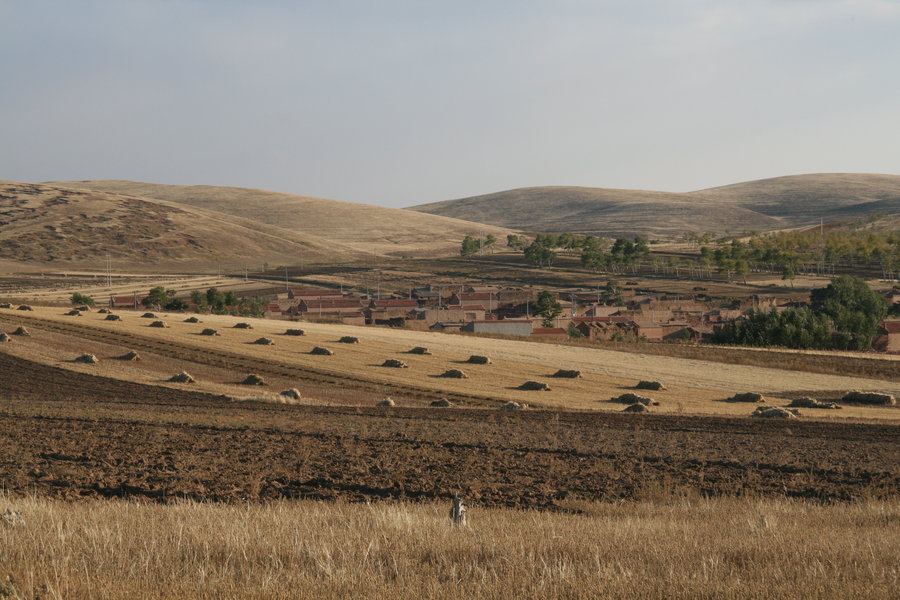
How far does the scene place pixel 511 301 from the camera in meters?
137

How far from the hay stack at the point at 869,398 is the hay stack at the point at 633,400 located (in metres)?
13.3

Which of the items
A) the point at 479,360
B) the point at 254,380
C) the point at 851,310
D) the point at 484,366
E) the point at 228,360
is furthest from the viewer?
the point at 851,310

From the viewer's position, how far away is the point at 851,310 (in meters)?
103

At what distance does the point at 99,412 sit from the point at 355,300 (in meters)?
97.8

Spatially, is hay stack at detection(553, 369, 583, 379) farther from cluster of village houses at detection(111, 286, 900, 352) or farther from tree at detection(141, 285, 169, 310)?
tree at detection(141, 285, 169, 310)

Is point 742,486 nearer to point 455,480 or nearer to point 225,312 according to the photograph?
point 455,480

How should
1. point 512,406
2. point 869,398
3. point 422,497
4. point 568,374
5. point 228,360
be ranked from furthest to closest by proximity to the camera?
1. point 568,374
2. point 228,360
3. point 869,398
4. point 512,406
5. point 422,497

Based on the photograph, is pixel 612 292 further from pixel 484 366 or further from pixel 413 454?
pixel 413 454

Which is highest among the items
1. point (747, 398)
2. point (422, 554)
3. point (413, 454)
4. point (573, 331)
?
point (422, 554)

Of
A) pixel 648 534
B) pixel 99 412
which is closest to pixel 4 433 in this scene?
pixel 99 412

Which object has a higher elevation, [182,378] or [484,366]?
[182,378]


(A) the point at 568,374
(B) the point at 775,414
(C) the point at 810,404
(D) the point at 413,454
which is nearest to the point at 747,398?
(C) the point at 810,404

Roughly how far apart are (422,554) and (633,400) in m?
35.9

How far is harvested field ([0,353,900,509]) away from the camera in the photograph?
1575 cm
